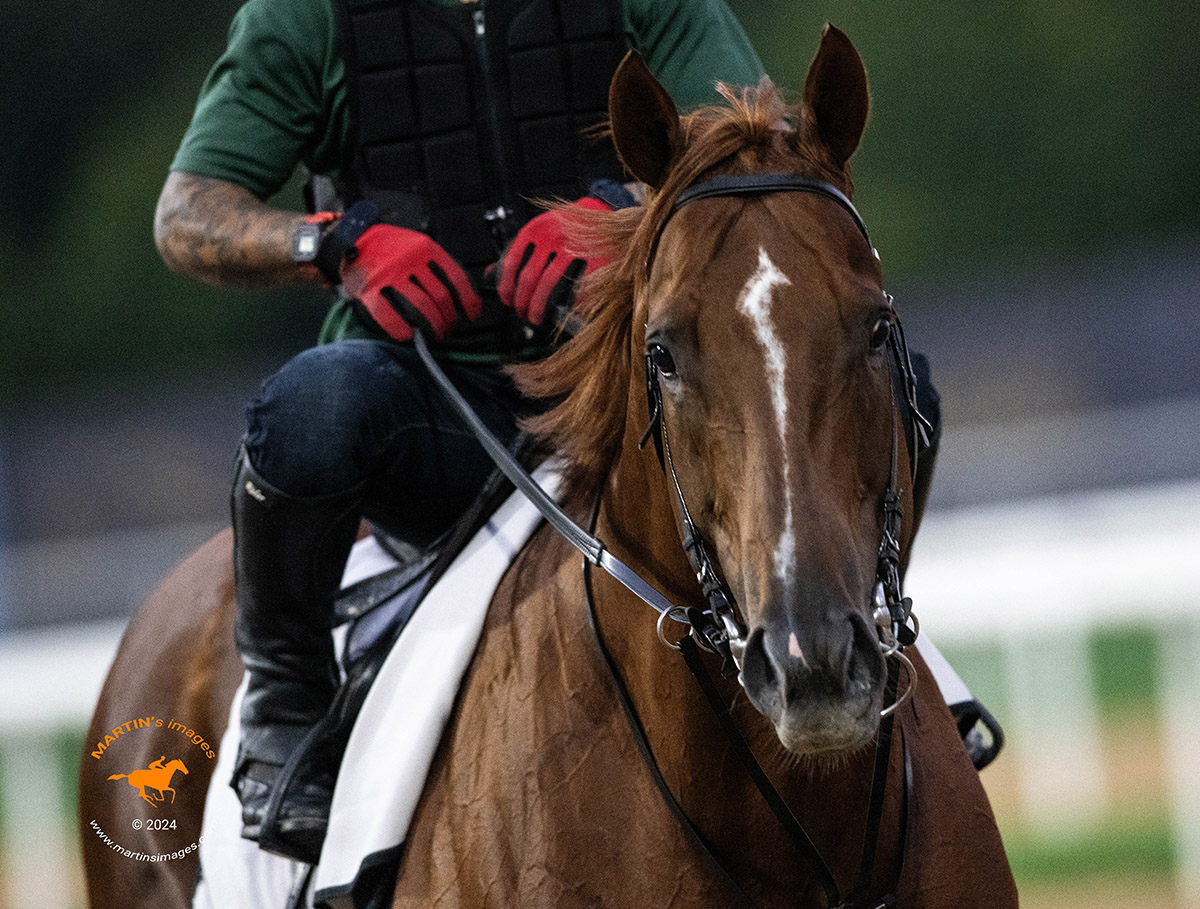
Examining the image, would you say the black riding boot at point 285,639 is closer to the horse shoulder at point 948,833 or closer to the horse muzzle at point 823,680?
the horse shoulder at point 948,833

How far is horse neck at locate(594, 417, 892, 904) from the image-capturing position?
2818 millimetres

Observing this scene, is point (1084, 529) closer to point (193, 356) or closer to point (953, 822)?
point (953, 822)

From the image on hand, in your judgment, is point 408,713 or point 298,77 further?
point 298,77

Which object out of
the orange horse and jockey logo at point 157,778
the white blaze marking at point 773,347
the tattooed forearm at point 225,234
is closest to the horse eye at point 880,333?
the white blaze marking at point 773,347

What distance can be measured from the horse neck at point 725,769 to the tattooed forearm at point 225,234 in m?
1.10

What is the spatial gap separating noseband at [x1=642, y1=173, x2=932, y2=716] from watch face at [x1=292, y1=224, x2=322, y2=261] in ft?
3.36

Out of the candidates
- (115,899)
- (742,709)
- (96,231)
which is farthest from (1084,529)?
(96,231)

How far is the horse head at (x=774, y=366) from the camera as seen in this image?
2.38 metres

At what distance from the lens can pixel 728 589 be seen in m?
2.64

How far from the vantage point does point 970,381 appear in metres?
16.8

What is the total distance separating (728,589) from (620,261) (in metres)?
0.60

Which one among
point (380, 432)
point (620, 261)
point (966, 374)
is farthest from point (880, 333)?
point (966, 374)

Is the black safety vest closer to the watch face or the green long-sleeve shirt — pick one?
the green long-sleeve shirt

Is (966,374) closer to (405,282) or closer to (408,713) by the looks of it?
(405,282)
